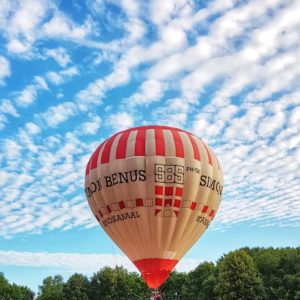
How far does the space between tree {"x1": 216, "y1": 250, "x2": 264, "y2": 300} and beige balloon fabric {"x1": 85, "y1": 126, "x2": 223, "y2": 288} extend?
29.6 meters

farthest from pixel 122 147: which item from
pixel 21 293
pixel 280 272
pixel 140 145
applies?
pixel 21 293

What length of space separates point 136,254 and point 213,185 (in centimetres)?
631

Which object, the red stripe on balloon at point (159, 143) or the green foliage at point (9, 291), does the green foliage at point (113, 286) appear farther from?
the red stripe on balloon at point (159, 143)

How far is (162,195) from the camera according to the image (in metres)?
27.9

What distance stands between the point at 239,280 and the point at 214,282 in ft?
22.8

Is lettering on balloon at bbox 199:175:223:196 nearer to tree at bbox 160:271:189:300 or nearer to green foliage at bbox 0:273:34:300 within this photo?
tree at bbox 160:271:189:300

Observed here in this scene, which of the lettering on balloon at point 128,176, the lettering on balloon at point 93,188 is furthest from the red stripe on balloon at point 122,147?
the lettering on balloon at point 93,188

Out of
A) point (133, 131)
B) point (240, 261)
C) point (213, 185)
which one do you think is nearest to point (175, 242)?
point (213, 185)

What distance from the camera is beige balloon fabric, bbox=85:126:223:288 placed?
2786cm

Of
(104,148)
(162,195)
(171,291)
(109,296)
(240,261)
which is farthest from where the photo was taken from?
(171,291)

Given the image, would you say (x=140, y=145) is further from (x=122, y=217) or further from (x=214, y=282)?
(x=214, y=282)

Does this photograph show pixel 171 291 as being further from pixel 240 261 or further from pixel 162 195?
pixel 162 195

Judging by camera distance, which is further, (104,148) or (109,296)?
(109,296)

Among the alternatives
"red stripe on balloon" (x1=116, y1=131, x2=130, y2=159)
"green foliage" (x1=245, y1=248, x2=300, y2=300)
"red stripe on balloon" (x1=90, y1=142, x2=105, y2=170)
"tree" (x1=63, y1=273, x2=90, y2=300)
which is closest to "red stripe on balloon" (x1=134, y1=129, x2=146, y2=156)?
"red stripe on balloon" (x1=116, y1=131, x2=130, y2=159)
